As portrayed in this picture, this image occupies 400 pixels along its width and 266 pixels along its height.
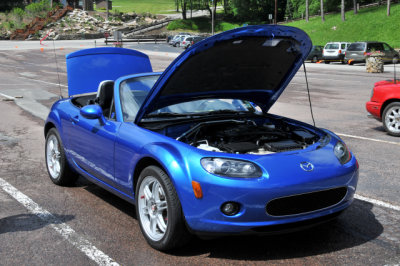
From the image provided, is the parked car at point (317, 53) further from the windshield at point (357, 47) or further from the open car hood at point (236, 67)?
the open car hood at point (236, 67)

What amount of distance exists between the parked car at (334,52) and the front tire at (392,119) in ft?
98.1

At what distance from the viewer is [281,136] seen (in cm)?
497

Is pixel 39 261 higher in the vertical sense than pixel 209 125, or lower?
lower

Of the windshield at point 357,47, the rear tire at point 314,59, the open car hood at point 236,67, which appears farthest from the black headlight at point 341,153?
the rear tire at point 314,59

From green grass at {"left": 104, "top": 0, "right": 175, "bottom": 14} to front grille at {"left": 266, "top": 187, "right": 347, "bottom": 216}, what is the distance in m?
138

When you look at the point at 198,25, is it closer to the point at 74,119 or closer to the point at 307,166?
the point at 74,119

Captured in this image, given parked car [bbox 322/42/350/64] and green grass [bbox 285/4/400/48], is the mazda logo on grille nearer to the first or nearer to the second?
parked car [bbox 322/42/350/64]

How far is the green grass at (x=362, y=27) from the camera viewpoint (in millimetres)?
53562

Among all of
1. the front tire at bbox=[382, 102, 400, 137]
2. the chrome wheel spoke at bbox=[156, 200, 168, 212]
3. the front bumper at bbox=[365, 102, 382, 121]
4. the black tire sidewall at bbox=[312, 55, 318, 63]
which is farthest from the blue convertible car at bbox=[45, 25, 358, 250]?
the black tire sidewall at bbox=[312, 55, 318, 63]

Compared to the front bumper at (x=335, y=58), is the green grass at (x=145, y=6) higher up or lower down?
higher up

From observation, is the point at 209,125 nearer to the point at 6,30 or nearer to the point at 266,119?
the point at 266,119

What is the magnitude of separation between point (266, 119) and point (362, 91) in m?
13.4

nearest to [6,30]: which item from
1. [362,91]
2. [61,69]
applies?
[61,69]

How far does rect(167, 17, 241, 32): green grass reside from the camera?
9300 cm
